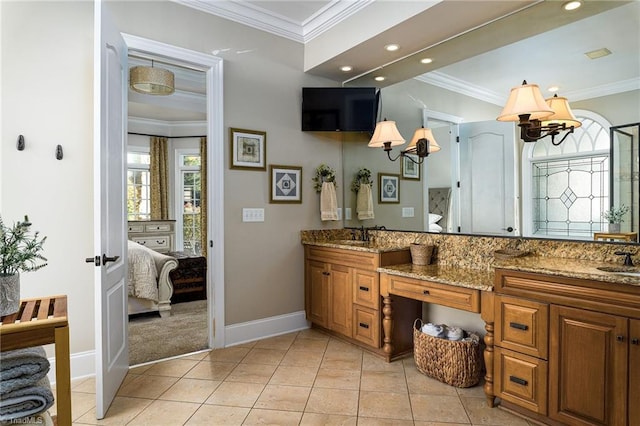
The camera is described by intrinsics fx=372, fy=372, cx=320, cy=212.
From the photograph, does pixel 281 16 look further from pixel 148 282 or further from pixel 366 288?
pixel 148 282

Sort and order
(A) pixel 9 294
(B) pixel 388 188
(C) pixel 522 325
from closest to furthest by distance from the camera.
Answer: (A) pixel 9 294 → (C) pixel 522 325 → (B) pixel 388 188

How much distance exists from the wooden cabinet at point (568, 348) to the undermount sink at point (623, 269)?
18cm

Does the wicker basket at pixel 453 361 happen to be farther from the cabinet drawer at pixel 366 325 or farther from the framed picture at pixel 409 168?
the framed picture at pixel 409 168

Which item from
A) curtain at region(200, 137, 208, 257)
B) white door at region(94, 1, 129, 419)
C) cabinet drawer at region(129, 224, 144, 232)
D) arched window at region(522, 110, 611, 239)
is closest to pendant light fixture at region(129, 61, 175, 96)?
white door at region(94, 1, 129, 419)

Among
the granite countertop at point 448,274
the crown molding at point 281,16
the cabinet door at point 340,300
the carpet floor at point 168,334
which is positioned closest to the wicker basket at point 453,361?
the granite countertop at point 448,274

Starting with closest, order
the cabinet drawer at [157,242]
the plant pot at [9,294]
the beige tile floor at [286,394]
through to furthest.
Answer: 1. the plant pot at [9,294]
2. the beige tile floor at [286,394]
3. the cabinet drawer at [157,242]

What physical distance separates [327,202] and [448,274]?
1.53 meters

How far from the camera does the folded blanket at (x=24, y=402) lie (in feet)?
4.09

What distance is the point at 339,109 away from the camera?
3.60m

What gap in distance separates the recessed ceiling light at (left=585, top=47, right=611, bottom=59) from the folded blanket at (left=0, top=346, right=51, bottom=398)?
3.17 m

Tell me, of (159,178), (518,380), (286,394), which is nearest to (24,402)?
(286,394)

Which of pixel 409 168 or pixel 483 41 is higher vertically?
pixel 483 41

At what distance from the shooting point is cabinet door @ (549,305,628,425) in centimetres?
169

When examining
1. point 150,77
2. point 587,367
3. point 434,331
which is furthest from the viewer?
point 150,77
